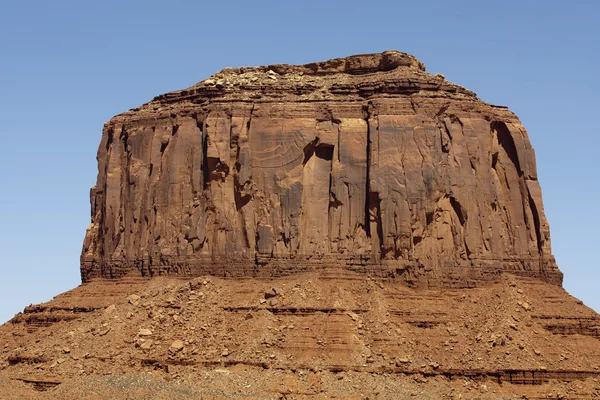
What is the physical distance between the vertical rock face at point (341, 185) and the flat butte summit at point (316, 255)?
0.10 m

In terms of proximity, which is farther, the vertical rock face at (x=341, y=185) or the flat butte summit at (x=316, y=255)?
the vertical rock face at (x=341, y=185)

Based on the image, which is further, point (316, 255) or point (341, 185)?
point (341, 185)

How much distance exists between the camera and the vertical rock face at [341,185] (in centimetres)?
6950

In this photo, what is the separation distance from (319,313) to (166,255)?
10155mm

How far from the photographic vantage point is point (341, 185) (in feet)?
231

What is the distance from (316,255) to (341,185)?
3.80 meters

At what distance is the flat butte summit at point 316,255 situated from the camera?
62.7 metres

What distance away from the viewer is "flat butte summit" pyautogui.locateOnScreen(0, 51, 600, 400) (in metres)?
62.7

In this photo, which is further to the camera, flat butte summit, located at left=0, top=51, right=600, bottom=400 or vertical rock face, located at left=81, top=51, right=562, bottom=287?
vertical rock face, located at left=81, top=51, right=562, bottom=287

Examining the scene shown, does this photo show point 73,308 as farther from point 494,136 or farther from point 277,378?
point 494,136

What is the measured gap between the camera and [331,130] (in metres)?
71.1

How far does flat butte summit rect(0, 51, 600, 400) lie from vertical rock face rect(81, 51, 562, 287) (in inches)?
3.8

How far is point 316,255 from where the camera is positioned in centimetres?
6944

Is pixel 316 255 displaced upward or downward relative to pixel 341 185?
downward
